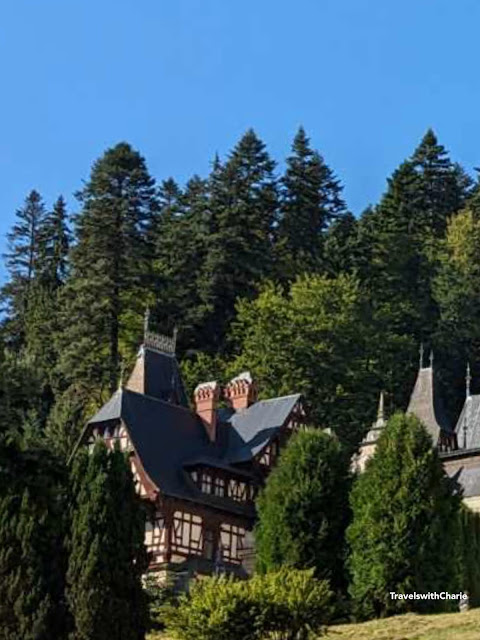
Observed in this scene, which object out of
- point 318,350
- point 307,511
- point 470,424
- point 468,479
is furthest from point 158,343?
point 307,511

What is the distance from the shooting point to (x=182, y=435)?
50.6 m

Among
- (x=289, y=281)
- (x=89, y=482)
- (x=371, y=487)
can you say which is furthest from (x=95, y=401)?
(x=89, y=482)

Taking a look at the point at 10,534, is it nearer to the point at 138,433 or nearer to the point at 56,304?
the point at 138,433

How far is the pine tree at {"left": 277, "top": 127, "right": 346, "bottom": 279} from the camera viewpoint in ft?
240

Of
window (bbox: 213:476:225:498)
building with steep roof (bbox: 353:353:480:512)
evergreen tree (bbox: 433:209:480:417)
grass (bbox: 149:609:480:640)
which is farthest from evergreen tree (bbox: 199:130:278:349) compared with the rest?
grass (bbox: 149:609:480:640)

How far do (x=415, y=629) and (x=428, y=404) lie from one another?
88.9 ft

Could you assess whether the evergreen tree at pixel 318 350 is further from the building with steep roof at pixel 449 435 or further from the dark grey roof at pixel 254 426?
the dark grey roof at pixel 254 426

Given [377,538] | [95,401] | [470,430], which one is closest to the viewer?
[377,538]

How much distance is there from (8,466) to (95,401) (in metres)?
30.3

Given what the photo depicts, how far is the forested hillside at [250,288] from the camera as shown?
63344 mm

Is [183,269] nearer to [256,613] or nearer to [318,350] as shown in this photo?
[318,350]

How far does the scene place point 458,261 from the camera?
71938 millimetres

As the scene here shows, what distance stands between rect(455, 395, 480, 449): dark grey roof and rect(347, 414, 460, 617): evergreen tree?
18105 millimetres

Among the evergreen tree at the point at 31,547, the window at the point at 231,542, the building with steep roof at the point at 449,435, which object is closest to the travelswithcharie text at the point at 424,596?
the evergreen tree at the point at 31,547
